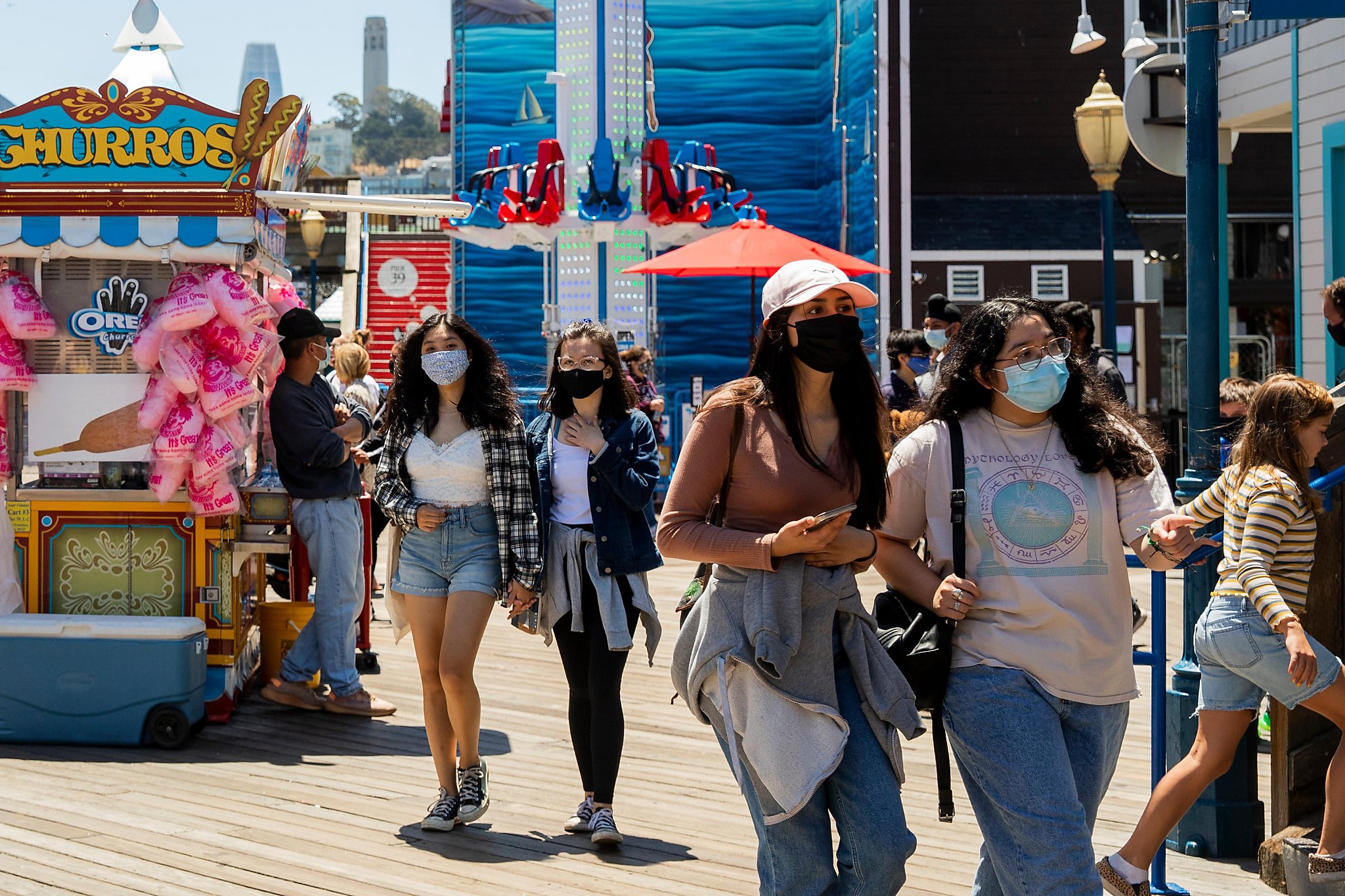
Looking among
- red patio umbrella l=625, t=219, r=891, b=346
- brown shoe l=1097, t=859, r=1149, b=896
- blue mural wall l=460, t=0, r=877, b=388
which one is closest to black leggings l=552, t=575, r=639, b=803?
brown shoe l=1097, t=859, r=1149, b=896

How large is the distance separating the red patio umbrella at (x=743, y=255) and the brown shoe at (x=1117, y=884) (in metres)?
8.13

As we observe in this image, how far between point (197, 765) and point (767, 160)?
64.8 ft

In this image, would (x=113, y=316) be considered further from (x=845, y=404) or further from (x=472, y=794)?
(x=845, y=404)

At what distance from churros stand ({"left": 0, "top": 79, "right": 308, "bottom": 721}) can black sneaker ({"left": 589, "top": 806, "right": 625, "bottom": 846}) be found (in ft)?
8.66

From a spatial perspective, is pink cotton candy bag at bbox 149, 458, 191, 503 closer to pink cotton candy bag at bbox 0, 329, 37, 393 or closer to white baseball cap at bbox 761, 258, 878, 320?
pink cotton candy bag at bbox 0, 329, 37, 393

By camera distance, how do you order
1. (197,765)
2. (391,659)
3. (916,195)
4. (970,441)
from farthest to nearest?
(916,195) → (391,659) → (197,765) → (970,441)

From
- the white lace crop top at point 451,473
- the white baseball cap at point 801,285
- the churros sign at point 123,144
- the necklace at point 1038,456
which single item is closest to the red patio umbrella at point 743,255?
the churros sign at point 123,144

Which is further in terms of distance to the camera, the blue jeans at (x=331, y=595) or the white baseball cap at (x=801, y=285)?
the blue jeans at (x=331, y=595)

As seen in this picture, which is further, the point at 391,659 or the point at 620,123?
the point at 620,123

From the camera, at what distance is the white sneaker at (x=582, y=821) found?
18.1ft

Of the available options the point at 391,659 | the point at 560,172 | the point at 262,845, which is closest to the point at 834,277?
the point at 262,845

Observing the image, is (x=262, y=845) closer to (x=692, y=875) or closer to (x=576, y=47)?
(x=692, y=875)

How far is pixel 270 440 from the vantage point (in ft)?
27.9

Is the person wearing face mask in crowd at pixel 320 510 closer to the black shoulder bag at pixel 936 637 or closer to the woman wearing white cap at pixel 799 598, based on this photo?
the woman wearing white cap at pixel 799 598
